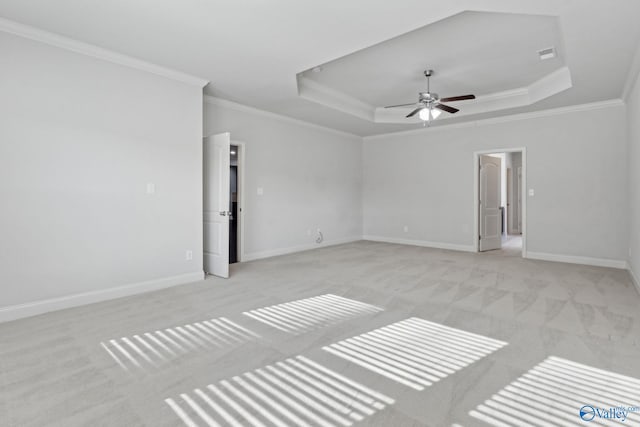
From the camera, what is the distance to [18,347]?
97.7 inches

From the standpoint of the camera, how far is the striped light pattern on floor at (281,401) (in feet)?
5.49

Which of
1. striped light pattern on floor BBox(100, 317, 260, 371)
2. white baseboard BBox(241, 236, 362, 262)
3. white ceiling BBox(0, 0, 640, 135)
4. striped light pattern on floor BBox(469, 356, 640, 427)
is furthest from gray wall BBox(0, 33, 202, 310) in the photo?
striped light pattern on floor BBox(469, 356, 640, 427)

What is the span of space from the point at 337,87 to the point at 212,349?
4463 millimetres

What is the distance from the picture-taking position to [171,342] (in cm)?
256

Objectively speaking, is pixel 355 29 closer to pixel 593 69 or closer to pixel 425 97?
pixel 425 97

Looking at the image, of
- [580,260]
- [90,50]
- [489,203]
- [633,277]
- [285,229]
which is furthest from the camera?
[489,203]

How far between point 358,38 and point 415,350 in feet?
9.54

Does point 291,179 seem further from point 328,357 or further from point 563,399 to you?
point 563,399

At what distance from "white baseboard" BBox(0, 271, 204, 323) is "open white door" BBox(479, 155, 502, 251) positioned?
5.65 m

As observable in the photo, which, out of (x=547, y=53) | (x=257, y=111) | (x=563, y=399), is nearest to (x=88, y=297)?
(x=257, y=111)

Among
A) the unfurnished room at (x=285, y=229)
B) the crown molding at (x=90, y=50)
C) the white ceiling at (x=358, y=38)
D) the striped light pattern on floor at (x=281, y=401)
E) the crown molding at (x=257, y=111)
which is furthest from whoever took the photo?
the crown molding at (x=257, y=111)

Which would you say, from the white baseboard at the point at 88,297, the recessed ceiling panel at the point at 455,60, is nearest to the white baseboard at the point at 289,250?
the white baseboard at the point at 88,297

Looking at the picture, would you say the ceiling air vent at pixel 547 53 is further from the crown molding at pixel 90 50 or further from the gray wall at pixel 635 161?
the crown molding at pixel 90 50

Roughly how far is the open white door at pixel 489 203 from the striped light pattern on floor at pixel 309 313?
4.56 m
